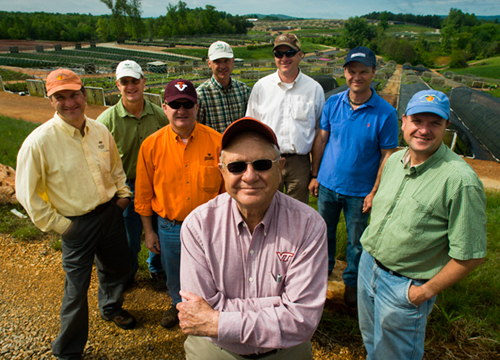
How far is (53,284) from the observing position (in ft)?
13.9

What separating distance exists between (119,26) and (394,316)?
98500 mm

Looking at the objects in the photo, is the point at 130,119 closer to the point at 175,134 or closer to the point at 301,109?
the point at 175,134

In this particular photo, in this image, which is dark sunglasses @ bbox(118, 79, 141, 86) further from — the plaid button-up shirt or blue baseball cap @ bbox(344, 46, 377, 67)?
blue baseball cap @ bbox(344, 46, 377, 67)

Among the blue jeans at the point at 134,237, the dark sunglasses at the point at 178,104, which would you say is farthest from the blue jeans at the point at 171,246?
the dark sunglasses at the point at 178,104

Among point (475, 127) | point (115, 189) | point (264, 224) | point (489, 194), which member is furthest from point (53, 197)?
point (475, 127)

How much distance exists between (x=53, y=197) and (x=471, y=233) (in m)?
3.45

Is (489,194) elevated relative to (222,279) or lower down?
lower down

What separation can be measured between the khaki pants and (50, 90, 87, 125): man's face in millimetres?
2282

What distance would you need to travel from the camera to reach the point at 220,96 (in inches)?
169

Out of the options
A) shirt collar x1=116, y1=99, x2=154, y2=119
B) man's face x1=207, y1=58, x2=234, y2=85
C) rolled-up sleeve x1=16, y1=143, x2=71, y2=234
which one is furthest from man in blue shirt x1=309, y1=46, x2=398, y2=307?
rolled-up sleeve x1=16, y1=143, x2=71, y2=234

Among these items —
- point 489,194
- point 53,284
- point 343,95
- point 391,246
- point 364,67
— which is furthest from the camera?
point 489,194

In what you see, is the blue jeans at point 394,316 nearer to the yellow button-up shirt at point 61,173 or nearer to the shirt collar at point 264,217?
the shirt collar at point 264,217

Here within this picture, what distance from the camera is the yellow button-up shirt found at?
2.79 metres

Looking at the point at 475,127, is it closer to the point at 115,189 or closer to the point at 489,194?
the point at 489,194
